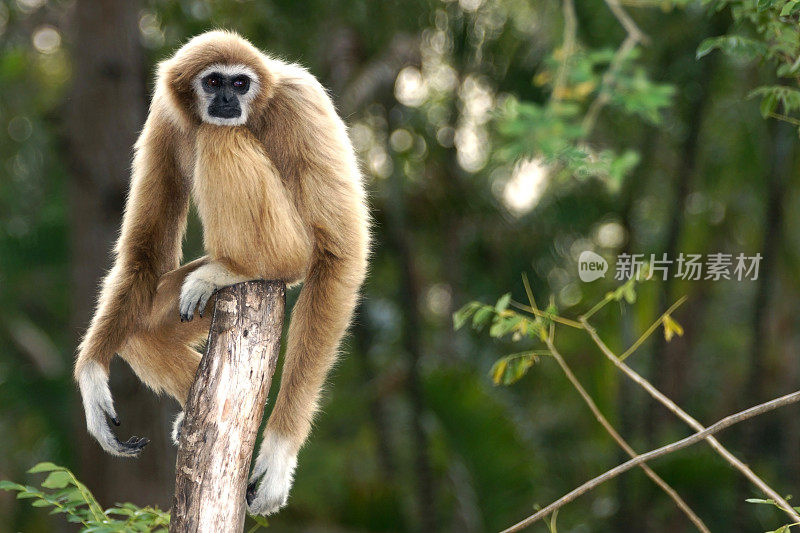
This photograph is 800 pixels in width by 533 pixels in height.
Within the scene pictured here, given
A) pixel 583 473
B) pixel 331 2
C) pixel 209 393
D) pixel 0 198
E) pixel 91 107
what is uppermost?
pixel 331 2

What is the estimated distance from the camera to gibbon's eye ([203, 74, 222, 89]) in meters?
3.31

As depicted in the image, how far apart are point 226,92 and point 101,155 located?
180 inches

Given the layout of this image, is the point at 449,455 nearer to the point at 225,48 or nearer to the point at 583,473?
the point at 583,473

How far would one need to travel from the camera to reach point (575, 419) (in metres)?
12.1

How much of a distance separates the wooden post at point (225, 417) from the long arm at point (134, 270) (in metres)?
0.56

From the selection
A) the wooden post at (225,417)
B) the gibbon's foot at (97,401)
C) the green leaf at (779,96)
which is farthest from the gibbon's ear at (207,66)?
the green leaf at (779,96)

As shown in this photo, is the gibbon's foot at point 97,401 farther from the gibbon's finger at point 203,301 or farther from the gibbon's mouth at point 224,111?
the gibbon's mouth at point 224,111

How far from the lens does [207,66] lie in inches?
132

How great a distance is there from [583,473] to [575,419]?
3.41 meters

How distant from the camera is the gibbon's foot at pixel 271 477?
10.5 ft

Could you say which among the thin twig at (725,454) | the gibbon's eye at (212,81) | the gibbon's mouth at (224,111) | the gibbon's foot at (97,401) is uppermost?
the gibbon's eye at (212,81)

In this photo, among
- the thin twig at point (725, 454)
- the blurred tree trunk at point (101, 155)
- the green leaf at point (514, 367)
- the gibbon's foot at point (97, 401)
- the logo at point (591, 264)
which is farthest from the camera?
the blurred tree trunk at point (101, 155)

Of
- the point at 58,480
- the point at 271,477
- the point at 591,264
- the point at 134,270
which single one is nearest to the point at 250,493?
the point at 271,477

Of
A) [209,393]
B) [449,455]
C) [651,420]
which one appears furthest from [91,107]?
[651,420]
